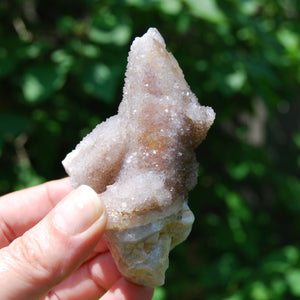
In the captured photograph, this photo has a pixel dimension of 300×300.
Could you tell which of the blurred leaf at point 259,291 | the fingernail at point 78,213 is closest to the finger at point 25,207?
the fingernail at point 78,213

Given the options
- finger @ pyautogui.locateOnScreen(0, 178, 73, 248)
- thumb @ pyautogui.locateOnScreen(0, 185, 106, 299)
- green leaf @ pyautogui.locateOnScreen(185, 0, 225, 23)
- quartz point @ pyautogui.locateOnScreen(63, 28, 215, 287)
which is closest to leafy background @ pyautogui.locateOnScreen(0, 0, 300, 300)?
green leaf @ pyautogui.locateOnScreen(185, 0, 225, 23)

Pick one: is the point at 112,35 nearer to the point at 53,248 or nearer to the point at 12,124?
the point at 12,124

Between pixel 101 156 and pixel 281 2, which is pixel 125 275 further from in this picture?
pixel 281 2

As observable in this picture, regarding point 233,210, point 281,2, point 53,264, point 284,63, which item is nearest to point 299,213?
point 233,210

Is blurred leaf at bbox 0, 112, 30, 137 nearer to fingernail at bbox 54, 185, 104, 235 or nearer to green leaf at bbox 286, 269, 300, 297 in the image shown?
fingernail at bbox 54, 185, 104, 235

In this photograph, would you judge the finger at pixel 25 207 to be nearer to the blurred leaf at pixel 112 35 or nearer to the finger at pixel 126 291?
the finger at pixel 126 291

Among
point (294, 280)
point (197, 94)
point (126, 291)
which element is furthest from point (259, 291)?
point (197, 94)
